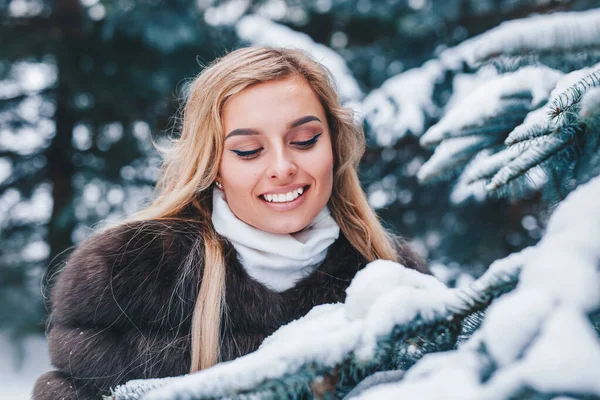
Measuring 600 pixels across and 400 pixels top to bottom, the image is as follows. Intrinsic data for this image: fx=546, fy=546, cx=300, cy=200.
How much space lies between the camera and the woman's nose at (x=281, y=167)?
1.59 metres

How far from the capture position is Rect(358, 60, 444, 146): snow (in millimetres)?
3172

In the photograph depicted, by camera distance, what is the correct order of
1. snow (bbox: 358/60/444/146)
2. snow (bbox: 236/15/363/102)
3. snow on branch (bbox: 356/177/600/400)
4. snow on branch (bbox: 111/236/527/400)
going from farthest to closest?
1. snow (bbox: 236/15/363/102)
2. snow (bbox: 358/60/444/146)
3. snow on branch (bbox: 111/236/527/400)
4. snow on branch (bbox: 356/177/600/400)

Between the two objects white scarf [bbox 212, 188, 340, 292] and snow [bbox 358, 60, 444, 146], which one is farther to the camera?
snow [bbox 358, 60, 444, 146]

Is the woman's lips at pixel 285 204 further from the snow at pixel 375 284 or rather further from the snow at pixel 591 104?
the snow at pixel 591 104

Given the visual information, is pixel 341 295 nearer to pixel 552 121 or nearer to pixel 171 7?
pixel 552 121

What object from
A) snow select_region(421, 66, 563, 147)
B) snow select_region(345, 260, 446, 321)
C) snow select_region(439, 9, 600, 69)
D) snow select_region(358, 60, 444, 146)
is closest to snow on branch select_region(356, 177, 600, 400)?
snow select_region(345, 260, 446, 321)

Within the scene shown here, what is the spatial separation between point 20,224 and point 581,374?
4623 mm

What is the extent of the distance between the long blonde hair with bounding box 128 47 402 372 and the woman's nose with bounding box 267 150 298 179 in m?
0.20

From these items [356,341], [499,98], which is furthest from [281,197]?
[356,341]

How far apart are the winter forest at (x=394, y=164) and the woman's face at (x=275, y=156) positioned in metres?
0.35

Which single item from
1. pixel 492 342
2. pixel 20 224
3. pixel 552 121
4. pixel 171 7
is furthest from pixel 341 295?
pixel 20 224

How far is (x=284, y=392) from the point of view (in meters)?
0.72

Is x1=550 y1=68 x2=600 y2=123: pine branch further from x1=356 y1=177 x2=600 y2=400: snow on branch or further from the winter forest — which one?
x1=356 y1=177 x2=600 y2=400: snow on branch

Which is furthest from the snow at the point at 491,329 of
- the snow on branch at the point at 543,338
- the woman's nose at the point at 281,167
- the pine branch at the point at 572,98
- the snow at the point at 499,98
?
the woman's nose at the point at 281,167
